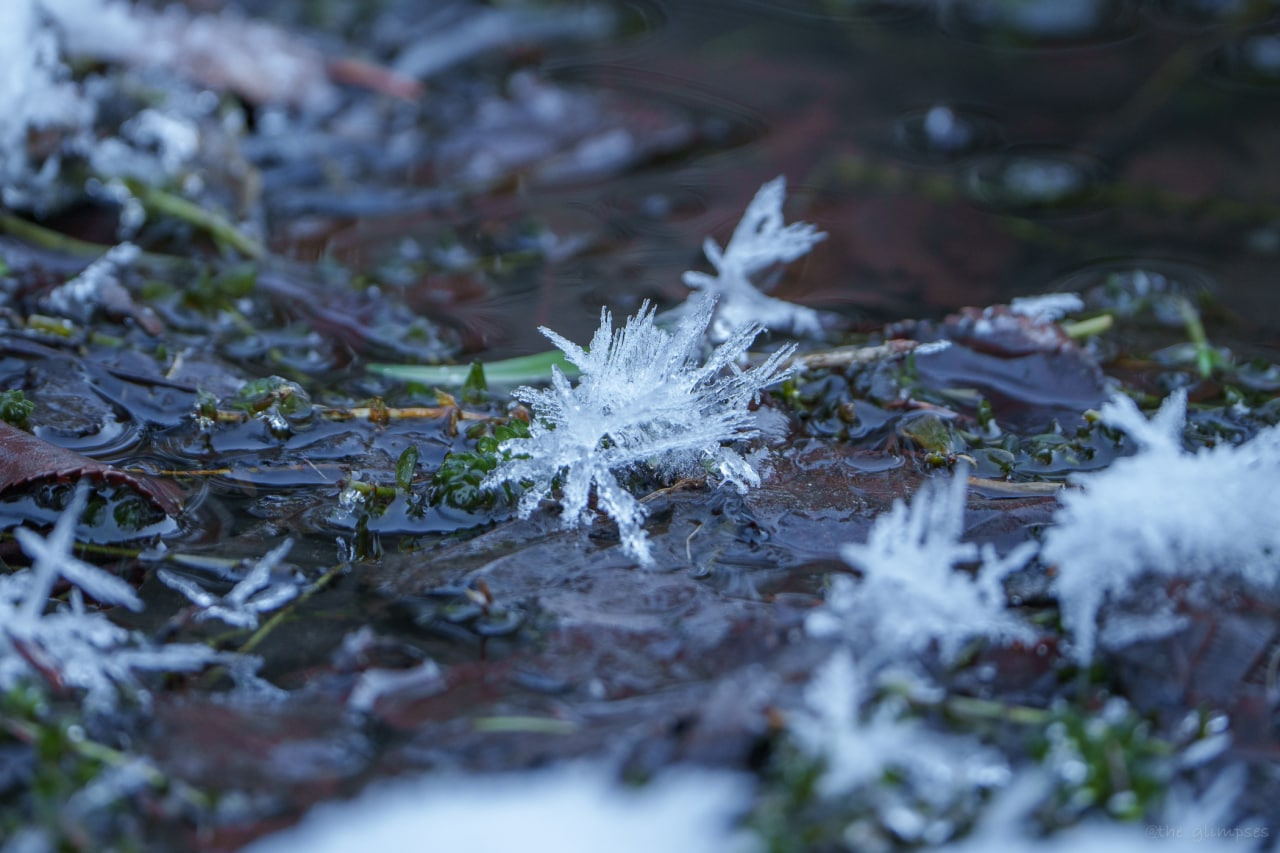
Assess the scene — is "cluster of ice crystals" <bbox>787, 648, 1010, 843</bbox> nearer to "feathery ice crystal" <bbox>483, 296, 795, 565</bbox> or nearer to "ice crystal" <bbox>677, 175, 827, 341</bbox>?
"feathery ice crystal" <bbox>483, 296, 795, 565</bbox>

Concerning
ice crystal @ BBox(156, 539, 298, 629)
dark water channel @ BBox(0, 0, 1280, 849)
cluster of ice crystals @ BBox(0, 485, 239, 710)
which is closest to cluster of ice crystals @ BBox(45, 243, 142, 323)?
dark water channel @ BBox(0, 0, 1280, 849)

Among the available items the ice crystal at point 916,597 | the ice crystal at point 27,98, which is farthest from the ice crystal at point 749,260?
the ice crystal at point 27,98

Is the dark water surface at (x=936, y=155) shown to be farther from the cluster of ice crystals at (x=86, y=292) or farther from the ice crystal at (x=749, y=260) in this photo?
the cluster of ice crystals at (x=86, y=292)

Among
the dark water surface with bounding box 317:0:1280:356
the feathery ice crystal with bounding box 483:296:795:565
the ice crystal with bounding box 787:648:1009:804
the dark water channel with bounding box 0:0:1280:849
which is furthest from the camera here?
the dark water surface with bounding box 317:0:1280:356

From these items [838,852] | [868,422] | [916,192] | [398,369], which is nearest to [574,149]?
[916,192]

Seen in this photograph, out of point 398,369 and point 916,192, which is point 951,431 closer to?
point 398,369

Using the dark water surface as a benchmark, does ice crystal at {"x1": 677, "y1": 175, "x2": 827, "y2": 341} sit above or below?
below
